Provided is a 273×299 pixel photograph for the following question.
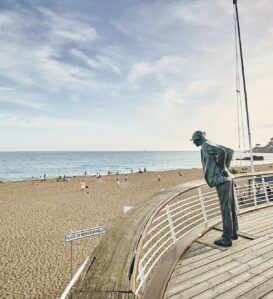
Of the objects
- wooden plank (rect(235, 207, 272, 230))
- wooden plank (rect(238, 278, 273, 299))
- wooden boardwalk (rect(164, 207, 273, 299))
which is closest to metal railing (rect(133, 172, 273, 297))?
wooden plank (rect(235, 207, 272, 230))

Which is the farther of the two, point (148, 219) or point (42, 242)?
point (42, 242)

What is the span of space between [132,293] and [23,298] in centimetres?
764

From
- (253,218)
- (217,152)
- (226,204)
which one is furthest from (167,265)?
(253,218)

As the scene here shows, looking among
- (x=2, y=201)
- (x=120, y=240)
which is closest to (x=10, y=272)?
(x=120, y=240)

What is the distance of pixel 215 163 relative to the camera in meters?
4.50

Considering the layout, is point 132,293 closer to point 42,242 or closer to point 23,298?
point 23,298

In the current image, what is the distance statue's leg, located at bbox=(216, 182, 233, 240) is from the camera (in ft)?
14.9

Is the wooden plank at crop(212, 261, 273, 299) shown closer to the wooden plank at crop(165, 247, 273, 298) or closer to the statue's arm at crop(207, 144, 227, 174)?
the wooden plank at crop(165, 247, 273, 298)

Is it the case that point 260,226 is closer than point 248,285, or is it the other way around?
point 248,285

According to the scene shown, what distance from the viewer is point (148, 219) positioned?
9.22ft

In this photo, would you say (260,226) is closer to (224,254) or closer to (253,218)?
(253,218)

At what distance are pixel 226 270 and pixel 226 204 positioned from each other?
1.15 m

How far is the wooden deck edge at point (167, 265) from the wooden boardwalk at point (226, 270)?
3.6 inches

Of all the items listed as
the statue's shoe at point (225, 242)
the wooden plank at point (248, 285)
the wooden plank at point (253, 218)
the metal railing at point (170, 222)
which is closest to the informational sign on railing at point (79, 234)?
the metal railing at point (170, 222)
